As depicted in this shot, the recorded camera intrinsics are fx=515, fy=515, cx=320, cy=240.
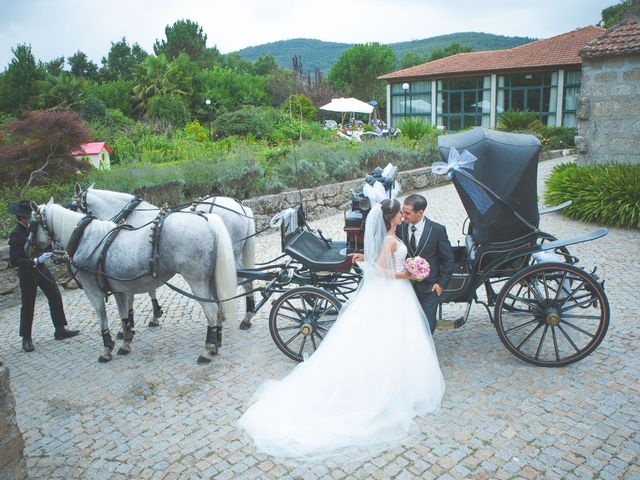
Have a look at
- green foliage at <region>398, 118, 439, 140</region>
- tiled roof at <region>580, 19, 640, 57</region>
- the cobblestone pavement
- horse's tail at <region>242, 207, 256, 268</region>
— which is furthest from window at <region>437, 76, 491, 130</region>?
horse's tail at <region>242, 207, 256, 268</region>

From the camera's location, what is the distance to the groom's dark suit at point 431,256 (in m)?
4.99

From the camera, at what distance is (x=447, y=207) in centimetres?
1373

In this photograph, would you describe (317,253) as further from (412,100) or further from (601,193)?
(412,100)

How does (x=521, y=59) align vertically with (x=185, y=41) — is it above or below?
below

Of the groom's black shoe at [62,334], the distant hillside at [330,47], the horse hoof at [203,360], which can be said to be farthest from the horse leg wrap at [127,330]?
the distant hillside at [330,47]

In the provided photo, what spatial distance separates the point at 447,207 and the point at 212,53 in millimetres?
59253

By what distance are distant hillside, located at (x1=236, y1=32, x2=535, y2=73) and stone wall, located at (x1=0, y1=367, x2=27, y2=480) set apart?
377 ft

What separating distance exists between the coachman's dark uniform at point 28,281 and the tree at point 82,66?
57542 millimetres

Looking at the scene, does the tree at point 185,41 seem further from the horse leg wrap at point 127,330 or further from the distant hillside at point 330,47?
the horse leg wrap at point 127,330

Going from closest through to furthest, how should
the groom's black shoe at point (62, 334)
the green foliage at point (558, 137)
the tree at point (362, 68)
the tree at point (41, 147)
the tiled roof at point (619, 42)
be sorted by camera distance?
Answer: the groom's black shoe at point (62, 334) < the tree at point (41, 147) < the tiled roof at point (619, 42) < the green foliage at point (558, 137) < the tree at point (362, 68)

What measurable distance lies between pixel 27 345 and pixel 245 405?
3.32m

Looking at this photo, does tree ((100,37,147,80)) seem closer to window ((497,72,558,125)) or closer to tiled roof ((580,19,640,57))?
window ((497,72,558,125))

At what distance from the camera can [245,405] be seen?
15.9 ft

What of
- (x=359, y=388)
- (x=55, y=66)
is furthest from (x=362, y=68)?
(x=359, y=388)
